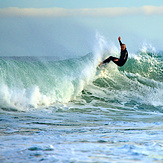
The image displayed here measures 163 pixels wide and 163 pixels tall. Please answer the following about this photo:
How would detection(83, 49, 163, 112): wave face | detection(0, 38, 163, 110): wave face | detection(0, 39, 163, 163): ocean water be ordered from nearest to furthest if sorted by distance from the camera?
detection(0, 39, 163, 163): ocean water
detection(0, 38, 163, 110): wave face
detection(83, 49, 163, 112): wave face

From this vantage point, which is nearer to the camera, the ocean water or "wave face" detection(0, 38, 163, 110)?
the ocean water

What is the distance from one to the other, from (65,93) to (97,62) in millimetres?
2836

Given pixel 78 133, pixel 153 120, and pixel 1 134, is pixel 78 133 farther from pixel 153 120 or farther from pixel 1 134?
pixel 153 120

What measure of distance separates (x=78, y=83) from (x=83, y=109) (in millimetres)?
2606

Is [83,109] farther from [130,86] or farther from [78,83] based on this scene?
[130,86]

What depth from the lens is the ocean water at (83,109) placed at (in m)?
5.09

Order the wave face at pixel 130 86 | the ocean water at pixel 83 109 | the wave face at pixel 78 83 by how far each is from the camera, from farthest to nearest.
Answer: the wave face at pixel 130 86 → the wave face at pixel 78 83 → the ocean water at pixel 83 109

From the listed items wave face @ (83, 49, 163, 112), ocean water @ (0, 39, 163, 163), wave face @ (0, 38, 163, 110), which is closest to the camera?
ocean water @ (0, 39, 163, 163)

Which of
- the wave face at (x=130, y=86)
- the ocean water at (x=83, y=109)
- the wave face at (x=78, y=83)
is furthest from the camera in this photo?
the wave face at (x=130, y=86)

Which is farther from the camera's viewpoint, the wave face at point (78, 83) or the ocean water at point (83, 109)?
the wave face at point (78, 83)

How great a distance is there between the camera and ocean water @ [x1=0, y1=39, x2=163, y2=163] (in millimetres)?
5091

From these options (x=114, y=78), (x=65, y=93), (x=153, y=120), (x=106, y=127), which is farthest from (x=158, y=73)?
(x=106, y=127)

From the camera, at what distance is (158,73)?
16219mm

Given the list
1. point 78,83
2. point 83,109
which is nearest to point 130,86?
point 78,83
